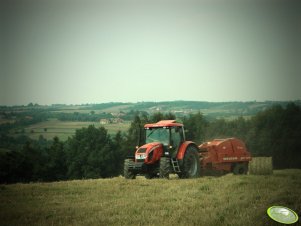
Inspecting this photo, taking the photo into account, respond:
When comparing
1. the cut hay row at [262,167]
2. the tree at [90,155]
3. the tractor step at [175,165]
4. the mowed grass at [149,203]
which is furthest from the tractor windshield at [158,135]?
the tree at [90,155]

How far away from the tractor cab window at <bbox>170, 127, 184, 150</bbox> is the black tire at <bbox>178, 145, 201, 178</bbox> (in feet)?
1.26

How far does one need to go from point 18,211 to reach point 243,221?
13.6ft

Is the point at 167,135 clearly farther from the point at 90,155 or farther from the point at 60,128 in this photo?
the point at 90,155

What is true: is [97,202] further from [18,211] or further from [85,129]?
[85,129]

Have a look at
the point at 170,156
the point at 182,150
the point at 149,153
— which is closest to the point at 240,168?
the point at 182,150

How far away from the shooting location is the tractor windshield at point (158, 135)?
47.1ft

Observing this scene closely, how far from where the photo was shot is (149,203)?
8.80 meters

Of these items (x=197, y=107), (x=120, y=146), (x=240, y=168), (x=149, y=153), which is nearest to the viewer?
(x=149, y=153)

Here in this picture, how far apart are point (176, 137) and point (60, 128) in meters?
19.9

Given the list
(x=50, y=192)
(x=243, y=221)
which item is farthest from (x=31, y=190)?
(x=243, y=221)

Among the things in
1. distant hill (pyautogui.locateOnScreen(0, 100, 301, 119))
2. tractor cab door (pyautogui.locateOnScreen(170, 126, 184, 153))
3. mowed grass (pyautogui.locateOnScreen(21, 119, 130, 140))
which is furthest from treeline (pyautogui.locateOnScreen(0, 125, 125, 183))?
tractor cab door (pyautogui.locateOnScreen(170, 126, 184, 153))

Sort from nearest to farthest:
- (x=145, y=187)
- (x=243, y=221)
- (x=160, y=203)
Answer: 1. (x=243, y=221)
2. (x=160, y=203)
3. (x=145, y=187)

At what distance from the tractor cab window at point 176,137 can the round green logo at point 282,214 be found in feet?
22.1

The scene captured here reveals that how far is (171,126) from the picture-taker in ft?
46.8
